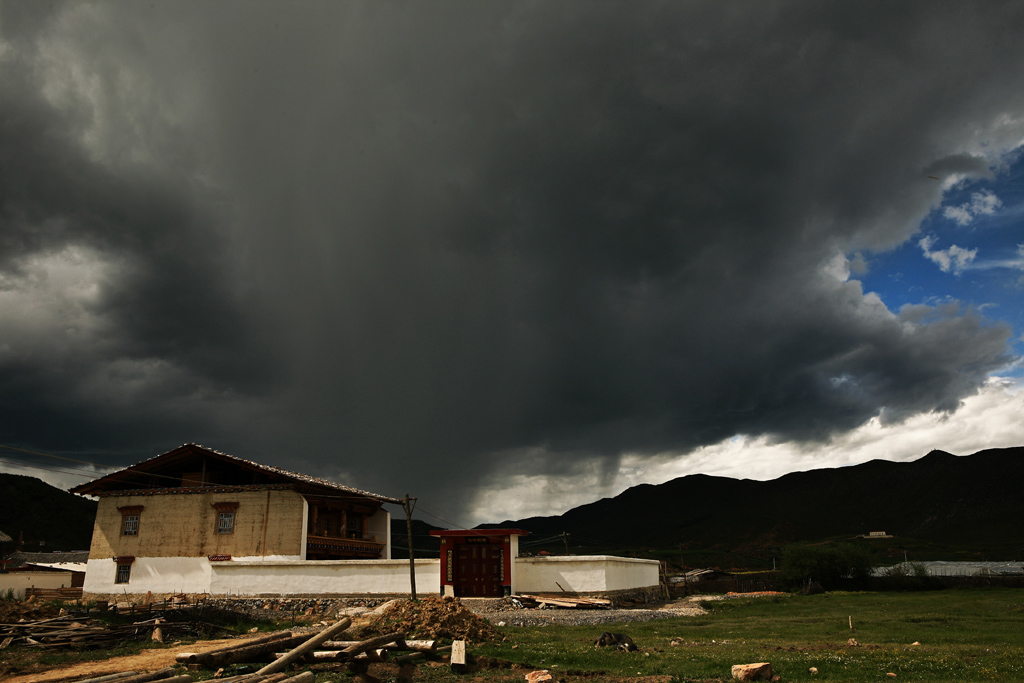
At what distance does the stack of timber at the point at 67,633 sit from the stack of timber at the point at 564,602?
51.2 ft

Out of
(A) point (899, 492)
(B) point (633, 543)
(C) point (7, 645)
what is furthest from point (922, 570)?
(B) point (633, 543)

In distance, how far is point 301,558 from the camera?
120 ft

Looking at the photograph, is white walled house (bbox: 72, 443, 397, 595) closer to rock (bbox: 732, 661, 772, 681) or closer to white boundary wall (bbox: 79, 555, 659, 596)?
white boundary wall (bbox: 79, 555, 659, 596)

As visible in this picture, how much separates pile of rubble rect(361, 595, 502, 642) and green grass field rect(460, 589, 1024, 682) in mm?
874

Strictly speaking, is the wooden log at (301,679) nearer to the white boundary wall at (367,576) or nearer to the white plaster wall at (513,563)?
the white boundary wall at (367,576)

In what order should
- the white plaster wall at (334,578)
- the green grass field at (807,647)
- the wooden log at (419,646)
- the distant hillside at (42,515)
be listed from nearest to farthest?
the green grass field at (807,647) < the wooden log at (419,646) < the white plaster wall at (334,578) < the distant hillside at (42,515)

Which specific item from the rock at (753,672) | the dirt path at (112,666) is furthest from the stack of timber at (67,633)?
the rock at (753,672)

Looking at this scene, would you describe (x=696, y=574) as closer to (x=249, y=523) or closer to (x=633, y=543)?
(x=249, y=523)

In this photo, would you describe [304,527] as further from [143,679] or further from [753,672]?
[753,672]

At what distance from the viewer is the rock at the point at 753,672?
11.9 m

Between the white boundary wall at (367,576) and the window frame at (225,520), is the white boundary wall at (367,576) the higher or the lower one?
the lower one

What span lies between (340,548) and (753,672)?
33980mm

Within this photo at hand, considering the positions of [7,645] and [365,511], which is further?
[365,511]

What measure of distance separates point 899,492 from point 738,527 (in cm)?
4249
